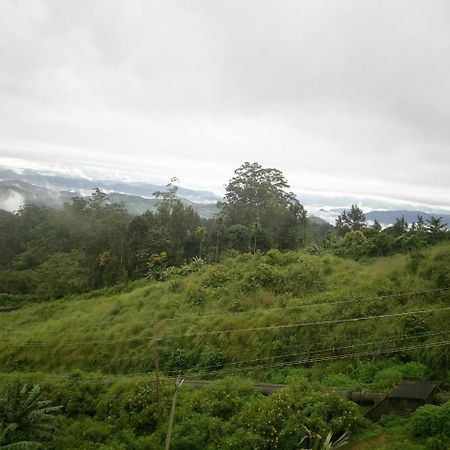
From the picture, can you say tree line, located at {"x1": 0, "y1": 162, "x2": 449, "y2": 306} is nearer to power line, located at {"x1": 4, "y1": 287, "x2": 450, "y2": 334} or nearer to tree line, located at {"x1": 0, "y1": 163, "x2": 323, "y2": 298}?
tree line, located at {"x1": 0, "y1": 163, "x2": 323, "y2": 298}

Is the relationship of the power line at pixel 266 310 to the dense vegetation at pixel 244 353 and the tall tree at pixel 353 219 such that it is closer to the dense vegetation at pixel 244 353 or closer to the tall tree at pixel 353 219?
the dense vegetation at pixel 244 353

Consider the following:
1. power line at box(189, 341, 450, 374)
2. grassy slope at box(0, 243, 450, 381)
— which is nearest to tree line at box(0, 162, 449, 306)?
grassy slope at box(0, 243, 450, 381)

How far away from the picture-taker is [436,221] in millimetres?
22609

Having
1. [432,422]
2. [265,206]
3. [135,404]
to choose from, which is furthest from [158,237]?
[432,422]

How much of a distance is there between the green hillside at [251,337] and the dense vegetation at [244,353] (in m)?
0.05

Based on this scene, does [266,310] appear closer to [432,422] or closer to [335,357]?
[335,357]

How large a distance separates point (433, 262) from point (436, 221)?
29.5 feet

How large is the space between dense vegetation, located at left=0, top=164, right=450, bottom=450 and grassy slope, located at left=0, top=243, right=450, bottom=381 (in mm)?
60

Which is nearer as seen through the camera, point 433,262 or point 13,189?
point 433,262

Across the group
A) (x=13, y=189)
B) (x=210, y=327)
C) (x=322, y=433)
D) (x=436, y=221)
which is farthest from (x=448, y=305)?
(x=13, y=189)

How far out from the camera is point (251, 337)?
14070 mm

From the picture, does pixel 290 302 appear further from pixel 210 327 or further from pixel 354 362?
pixel 354 362

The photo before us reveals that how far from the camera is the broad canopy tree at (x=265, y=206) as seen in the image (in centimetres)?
3812

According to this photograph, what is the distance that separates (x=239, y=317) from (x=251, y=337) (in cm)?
154
